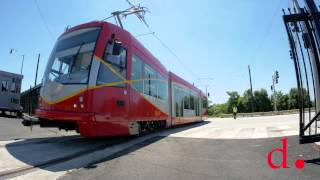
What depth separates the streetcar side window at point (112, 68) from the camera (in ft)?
28.7

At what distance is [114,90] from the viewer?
9.18 m

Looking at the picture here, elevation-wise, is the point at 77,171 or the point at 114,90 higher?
the point at 114,90

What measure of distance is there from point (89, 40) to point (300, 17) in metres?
5.65

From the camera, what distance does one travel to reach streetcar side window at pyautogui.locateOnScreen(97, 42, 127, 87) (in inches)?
345

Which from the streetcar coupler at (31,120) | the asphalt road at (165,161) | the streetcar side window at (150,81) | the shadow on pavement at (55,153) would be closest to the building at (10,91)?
the streetcar side window at (150,81)

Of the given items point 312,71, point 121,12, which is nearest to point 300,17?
point 312,71

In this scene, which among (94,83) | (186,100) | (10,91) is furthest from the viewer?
(10,91)

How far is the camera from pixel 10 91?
2634 cm

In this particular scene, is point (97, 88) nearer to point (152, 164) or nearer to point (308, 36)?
point (152, 164)

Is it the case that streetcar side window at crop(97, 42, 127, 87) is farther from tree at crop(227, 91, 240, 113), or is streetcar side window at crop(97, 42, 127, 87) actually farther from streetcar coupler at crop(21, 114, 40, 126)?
tree at crop(227, 91, 240, 113)

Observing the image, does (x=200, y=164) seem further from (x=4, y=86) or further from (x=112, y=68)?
(x=4, y=86)

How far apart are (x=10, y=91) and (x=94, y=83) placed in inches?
828

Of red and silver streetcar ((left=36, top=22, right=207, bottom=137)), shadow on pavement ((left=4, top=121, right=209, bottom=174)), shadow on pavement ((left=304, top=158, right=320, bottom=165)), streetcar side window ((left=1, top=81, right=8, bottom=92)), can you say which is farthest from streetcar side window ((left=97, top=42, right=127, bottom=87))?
streetcar side window ((left=1, top=81, right=8, bottom=92))

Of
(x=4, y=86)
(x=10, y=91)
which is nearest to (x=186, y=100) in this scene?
(x=4, y=86)
